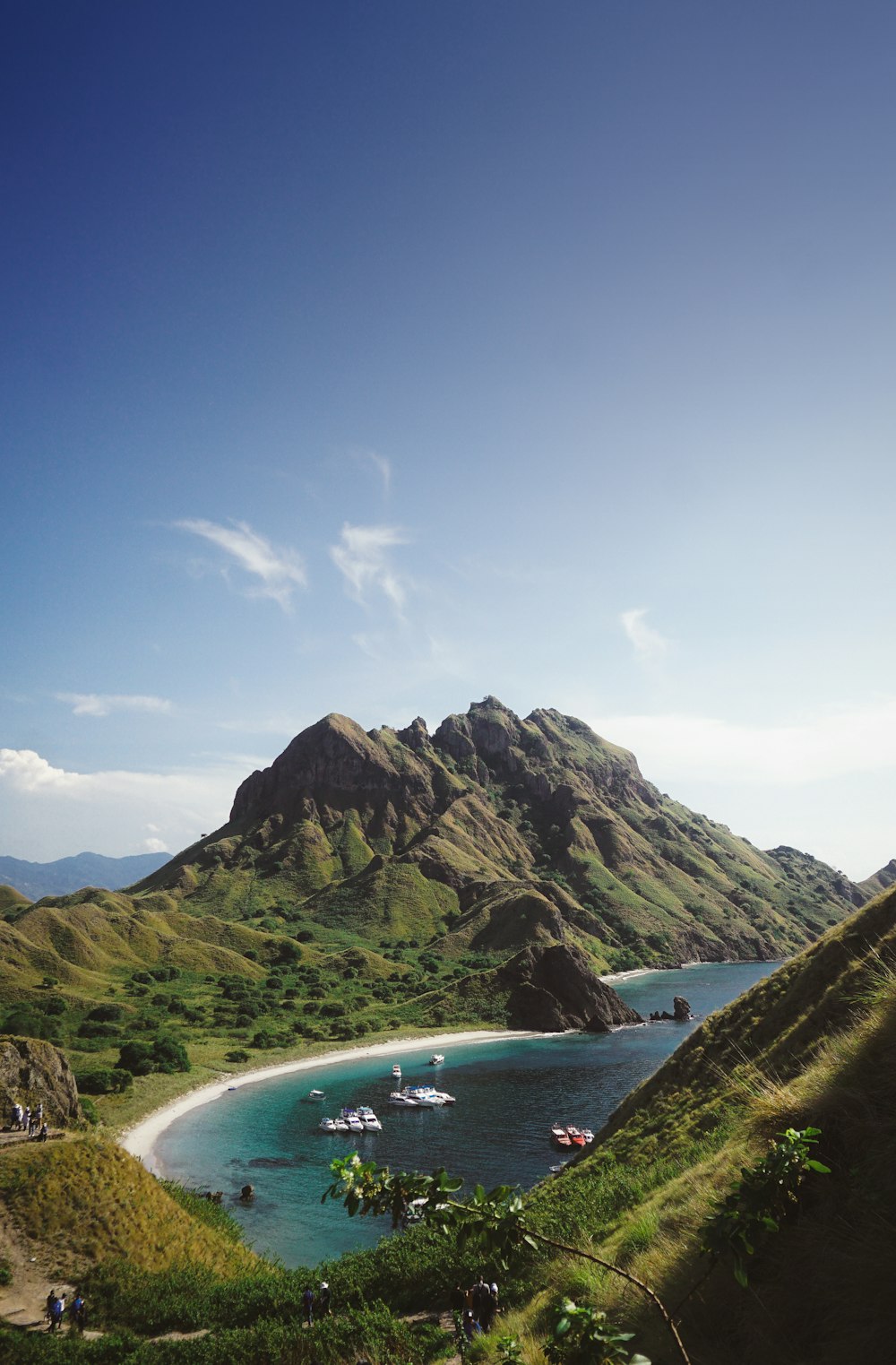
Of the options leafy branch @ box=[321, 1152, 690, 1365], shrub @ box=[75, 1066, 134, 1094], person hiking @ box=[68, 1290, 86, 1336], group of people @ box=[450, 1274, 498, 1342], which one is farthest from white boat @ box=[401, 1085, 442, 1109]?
leafy branch @ box=[321, 1152, 690, 1365]

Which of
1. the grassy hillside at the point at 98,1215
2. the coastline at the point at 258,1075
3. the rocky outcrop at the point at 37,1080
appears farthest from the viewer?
the coastline at the point at 258,1075

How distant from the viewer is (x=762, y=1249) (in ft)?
26.4

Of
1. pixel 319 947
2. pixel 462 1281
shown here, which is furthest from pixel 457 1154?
pixel 319 947

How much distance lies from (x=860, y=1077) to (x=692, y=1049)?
1018 inches

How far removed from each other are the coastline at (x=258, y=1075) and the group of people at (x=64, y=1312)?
1948 centimetres

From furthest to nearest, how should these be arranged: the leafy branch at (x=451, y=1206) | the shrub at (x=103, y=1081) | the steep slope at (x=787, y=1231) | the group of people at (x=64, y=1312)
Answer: the shrub at (x=103, y=1081) → the group of people at (x=64, y=1312) → the steep slope at (x=787, y=1231) → the leafy branch at (x=451, y=1206)

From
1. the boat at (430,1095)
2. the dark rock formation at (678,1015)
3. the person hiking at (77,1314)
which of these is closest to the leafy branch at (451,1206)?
the person hiking at (77,1314)

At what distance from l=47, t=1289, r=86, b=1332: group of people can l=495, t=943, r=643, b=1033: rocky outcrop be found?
101832 mm

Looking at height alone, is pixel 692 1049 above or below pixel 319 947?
above

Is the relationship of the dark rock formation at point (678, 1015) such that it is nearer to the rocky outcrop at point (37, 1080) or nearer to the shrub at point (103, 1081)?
the shrub at point (103, 1081)

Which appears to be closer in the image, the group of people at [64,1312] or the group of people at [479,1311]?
the group of people at [479,1311]

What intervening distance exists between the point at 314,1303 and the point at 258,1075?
242 ft

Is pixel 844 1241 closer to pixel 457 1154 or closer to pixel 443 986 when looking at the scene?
pixel 457 1154

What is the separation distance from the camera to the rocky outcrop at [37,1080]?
43.8 m
